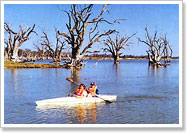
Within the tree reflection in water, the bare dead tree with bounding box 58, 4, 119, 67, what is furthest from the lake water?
the bare dead tree with bounding box 58, 4, 119, 67

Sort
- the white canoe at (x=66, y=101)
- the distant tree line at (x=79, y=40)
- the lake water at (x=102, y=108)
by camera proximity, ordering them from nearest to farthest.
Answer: the lake water at (x=102, y=108), the white canoe at (x=66, y=101), the distant tree line at (x=79, y=40)

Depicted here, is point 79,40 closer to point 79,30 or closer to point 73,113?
point 79,30

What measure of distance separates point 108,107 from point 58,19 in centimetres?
393

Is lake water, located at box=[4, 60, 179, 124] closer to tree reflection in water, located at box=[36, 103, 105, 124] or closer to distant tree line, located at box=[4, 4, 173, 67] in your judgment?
tree reflection in water, located at box=[36, 103, 105, 124]

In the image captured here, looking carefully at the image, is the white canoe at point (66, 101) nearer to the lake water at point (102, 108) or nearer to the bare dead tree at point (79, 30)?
the lake water at point (102, 108)

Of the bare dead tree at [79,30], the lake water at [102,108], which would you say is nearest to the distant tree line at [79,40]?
the bare dead tree at [79,30]

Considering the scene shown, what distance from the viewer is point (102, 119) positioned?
1053 centimetres

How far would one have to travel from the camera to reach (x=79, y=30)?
23.1 m

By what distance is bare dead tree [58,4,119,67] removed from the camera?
56.3 ft

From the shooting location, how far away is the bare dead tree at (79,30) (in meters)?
17.2

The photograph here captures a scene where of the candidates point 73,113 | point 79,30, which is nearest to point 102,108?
point 73,113

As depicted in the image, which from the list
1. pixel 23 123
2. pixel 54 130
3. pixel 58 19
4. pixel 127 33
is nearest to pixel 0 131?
pixel 23 123
